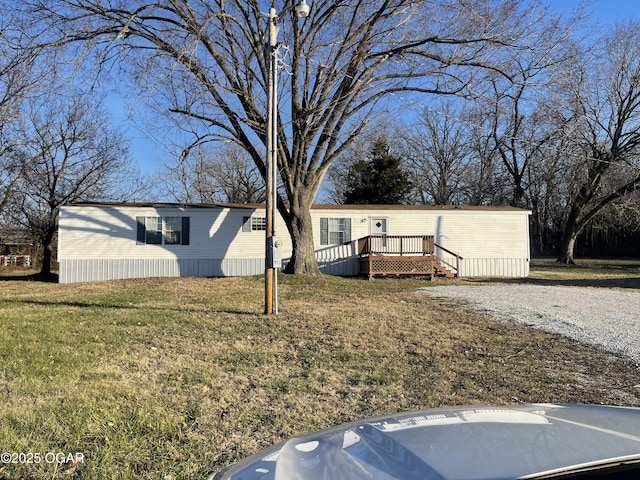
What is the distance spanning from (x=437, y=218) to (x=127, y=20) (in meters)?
14.4

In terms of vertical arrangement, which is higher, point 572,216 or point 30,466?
point 572,216

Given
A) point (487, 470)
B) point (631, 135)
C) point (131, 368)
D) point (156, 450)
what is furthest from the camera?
point (631, 135)

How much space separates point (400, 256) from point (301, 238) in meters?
4.34

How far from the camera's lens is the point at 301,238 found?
1764 centimetres

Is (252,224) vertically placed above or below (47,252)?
above

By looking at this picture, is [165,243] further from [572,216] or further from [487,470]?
[572,216]

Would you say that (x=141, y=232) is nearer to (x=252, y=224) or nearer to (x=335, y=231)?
(x=252, y=224)

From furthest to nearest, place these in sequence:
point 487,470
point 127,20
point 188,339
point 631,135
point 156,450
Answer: point 631,135 < point 127,20 < point 188,339 < point 156,450 < point 487,470

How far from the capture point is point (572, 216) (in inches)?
1201

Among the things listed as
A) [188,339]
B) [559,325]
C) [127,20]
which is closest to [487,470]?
[188,339]

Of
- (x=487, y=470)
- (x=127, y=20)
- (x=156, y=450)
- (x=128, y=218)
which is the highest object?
(x=127, y=20)

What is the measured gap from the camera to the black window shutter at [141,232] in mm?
19984

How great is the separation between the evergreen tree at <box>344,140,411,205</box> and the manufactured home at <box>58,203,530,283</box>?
51.6 feet

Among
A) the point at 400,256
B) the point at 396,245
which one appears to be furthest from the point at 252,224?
the point at 400,256
